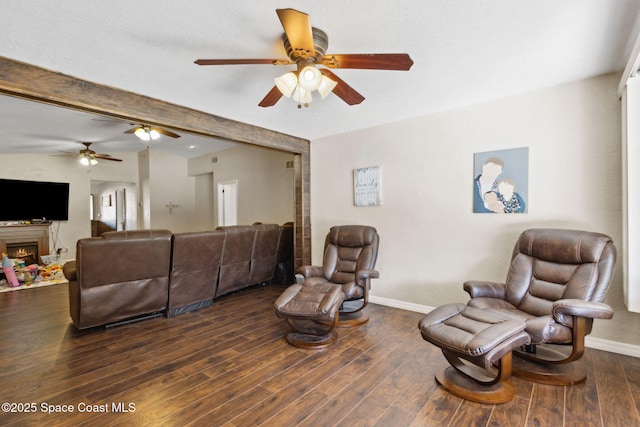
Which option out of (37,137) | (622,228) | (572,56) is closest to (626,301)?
(622,228)

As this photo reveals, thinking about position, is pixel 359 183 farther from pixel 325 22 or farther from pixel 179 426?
pixel 179 426

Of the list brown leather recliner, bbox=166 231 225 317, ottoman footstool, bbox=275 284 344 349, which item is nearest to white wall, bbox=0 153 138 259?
brown leather recliner, bbox=166 231 225 317

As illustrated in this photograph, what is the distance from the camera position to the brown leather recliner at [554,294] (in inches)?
78.7

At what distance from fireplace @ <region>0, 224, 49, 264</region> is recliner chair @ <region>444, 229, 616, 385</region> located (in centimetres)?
849

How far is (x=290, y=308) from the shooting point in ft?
8.97

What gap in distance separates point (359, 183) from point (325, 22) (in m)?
2.53

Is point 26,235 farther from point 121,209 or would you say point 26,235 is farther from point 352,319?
point 352,319

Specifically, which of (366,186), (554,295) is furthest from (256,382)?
(366,186)

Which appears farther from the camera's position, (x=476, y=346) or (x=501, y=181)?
(x=501, y=181)

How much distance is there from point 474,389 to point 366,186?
8.67ft

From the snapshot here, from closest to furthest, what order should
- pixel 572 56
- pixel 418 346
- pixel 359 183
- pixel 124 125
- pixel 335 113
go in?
pixel 572 56
pixel 418 346
pixel 335 113
pixel 359 183
pixel 124 125

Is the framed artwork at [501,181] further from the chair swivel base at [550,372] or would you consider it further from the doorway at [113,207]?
the doorway at [113,207]

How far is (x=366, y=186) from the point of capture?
161 inches

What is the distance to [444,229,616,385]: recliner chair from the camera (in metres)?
2.00
